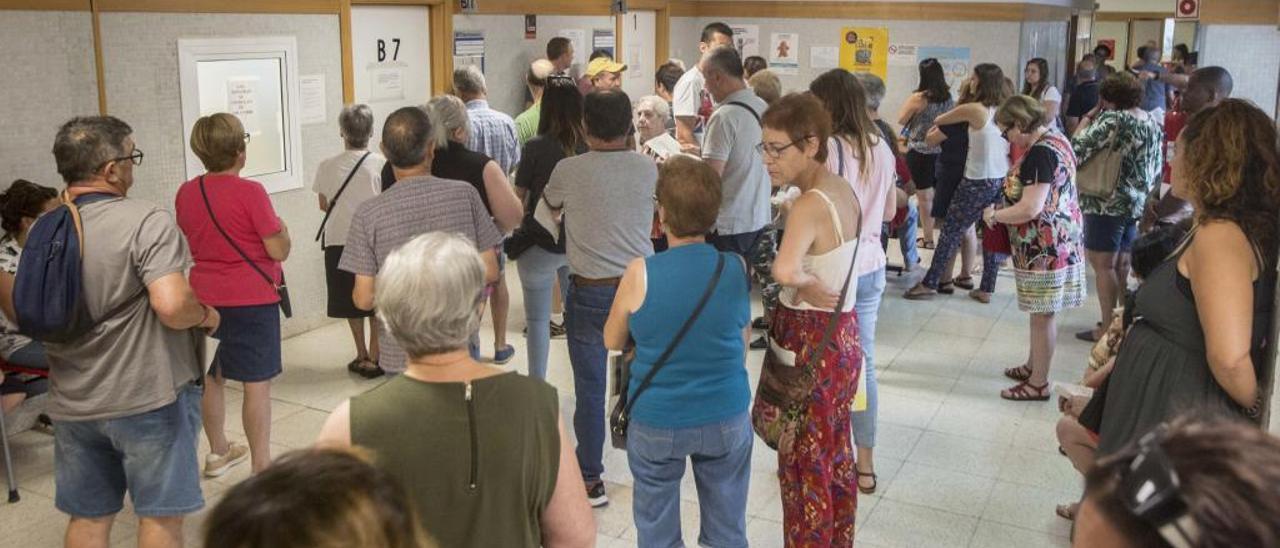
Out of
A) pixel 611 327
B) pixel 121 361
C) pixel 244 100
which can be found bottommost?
pixel 121 361

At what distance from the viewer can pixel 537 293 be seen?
4855 millimetres

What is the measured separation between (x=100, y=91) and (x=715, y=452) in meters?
3.70

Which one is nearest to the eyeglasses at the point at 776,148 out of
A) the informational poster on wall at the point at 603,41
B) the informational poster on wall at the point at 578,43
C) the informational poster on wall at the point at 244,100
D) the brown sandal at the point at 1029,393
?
the brown sandal at the point at 1029,393

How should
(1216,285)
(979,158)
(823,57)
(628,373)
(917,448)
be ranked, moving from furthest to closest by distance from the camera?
1. (823,57)
2. (979,158)
3. (917,448)
4. (628,373)
5. (1216,285)

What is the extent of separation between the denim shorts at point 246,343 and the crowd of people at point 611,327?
0.01 metres

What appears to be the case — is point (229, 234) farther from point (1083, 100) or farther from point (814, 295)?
point (1083, 100)

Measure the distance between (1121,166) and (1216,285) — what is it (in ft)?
12.4

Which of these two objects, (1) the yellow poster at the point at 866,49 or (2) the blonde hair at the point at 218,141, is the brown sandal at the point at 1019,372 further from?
(1) the yellow poster at the point at 866,49

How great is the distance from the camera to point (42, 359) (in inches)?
187

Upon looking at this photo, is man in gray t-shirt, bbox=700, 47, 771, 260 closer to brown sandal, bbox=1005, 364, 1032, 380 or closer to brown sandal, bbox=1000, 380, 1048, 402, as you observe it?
brown sandal, bbox=1000, 380, 1048, 402

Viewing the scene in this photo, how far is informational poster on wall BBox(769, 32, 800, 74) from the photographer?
10.9 meters

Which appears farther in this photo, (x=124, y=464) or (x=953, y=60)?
(x=953, y=60)

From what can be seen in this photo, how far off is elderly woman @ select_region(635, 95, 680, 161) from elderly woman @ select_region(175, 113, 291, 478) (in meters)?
1.91

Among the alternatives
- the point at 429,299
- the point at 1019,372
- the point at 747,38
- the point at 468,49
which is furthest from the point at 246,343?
the point at 747,38
